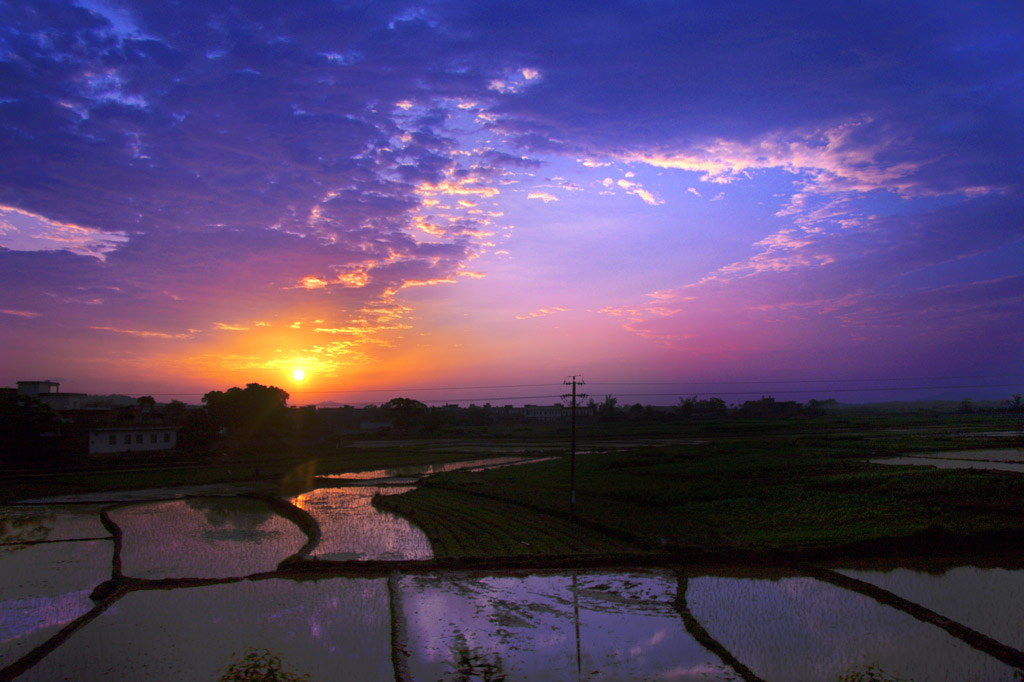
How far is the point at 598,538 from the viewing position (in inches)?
702

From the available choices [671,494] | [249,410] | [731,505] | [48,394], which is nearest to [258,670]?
[731,505]

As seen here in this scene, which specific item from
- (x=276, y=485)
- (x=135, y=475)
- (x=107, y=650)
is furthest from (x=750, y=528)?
(x=135, y=475)

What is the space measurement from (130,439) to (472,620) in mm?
44598

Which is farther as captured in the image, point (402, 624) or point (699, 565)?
point (699, 565)

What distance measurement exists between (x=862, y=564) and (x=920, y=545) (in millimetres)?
2151

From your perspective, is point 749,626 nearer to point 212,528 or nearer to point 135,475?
point 212,528

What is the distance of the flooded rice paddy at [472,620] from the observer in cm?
936

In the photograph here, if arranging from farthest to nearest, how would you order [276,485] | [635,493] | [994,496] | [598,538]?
[276,485] → [635,493] → [994,496] → [598,538]

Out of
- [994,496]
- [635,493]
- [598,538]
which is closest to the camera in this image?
[598,538]

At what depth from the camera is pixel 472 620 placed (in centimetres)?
1147

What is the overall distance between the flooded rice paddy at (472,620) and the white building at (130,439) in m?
28.5

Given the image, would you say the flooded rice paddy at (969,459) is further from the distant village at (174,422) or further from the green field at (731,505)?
the distant village at (174,422)

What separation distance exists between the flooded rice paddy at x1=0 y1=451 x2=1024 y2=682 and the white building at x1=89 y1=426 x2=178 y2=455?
28461mm

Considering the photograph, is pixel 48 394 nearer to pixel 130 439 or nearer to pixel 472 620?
pixel 130 439
